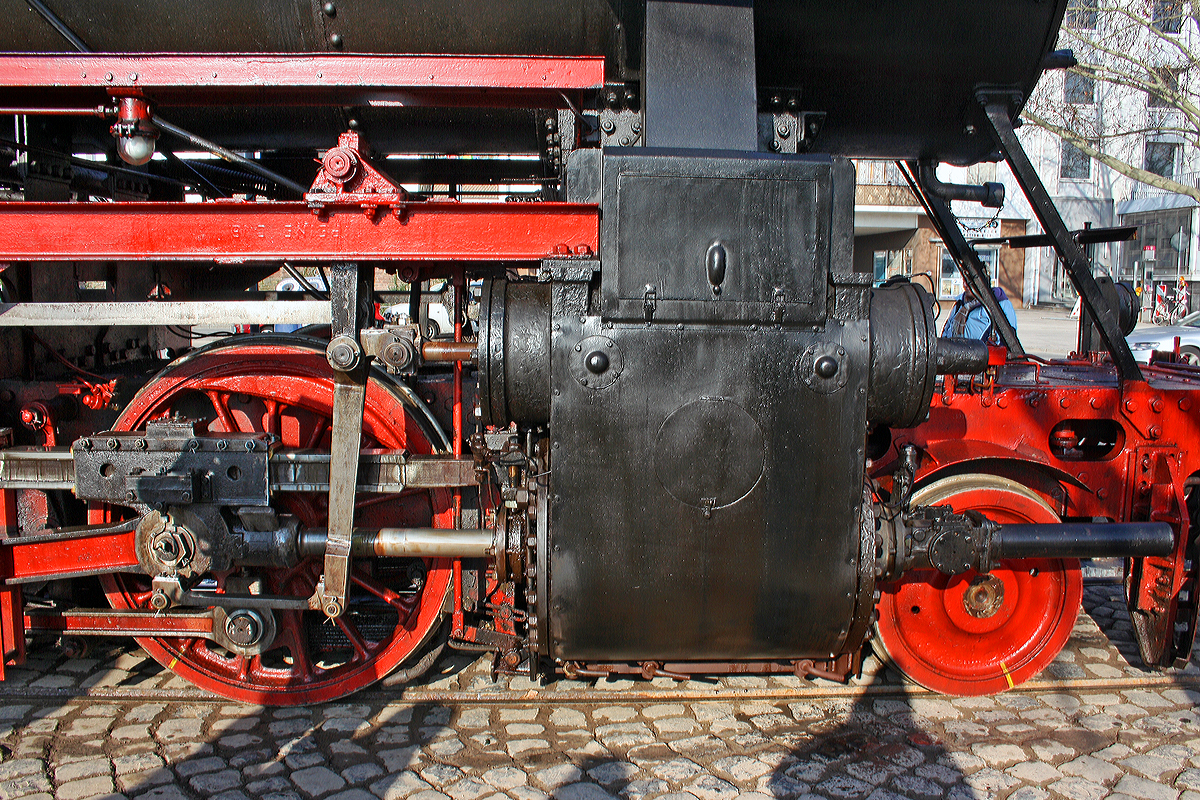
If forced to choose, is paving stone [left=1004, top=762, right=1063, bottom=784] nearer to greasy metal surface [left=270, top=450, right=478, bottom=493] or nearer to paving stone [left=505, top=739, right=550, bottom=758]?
paving stone [left=505, top=739, right=550, bottom=758]

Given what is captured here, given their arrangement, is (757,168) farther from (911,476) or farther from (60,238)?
(60,238)

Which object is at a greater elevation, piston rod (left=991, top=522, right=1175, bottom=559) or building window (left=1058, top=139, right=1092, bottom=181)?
building window (left=1058, top=139, right=1092, bottom=181)

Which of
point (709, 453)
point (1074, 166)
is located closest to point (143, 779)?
→ point (709, 453)

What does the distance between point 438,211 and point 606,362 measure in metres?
0.90

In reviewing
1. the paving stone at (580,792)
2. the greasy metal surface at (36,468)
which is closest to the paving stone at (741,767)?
the paving stone at (580,792)

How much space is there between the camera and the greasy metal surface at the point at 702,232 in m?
2.29

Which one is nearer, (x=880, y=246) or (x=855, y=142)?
(x=855, y=142)

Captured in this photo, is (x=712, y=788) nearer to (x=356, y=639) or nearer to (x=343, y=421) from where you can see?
(x=356, y=639)

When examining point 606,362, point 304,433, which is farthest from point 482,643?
point 606,362

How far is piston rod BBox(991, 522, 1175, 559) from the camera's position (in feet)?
9.60

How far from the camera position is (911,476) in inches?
110

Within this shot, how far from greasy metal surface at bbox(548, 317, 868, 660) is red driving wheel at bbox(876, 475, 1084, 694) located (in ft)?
3.47

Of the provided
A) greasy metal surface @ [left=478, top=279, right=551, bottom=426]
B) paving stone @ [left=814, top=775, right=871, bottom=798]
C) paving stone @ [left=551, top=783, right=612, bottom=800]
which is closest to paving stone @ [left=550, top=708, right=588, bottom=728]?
paving stone @ [left=551, top=783, right=612, bottom=800]

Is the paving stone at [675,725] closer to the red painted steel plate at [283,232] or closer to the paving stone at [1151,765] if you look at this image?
the paving stone at [1151,765]
